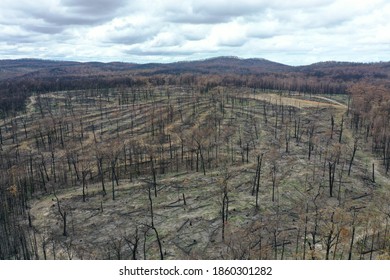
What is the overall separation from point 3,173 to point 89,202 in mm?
34394

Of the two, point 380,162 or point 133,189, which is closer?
point 133,189

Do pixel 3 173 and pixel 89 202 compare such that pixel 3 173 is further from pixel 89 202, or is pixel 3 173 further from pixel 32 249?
pixel 32 249

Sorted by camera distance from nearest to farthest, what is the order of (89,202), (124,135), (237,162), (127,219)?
1. (127,219)
2. (89,202)
3. (237,162)
4. (124,135)

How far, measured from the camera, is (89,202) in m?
84.7

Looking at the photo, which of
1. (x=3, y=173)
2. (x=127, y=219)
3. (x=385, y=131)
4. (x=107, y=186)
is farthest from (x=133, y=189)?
(x=385, y=131)

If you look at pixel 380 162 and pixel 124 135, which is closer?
pixel 380 162

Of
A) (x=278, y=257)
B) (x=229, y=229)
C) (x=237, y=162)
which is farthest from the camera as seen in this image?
(x=237, y=162)

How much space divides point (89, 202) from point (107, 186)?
11.4 metres

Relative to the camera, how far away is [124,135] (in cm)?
14550

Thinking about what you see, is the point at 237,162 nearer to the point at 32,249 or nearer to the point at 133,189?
the point at 133,189

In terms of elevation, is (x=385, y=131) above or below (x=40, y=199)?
above

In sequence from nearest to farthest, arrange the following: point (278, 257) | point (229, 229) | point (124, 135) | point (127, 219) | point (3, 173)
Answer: point (278, 257) < point (229, 229) < point (127, 219) < point (3, 173) < point (124, 135)

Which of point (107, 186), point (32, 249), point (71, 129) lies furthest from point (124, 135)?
point (32, 249)

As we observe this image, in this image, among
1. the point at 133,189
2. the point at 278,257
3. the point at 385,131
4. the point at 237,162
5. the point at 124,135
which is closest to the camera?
the point at 278,257
